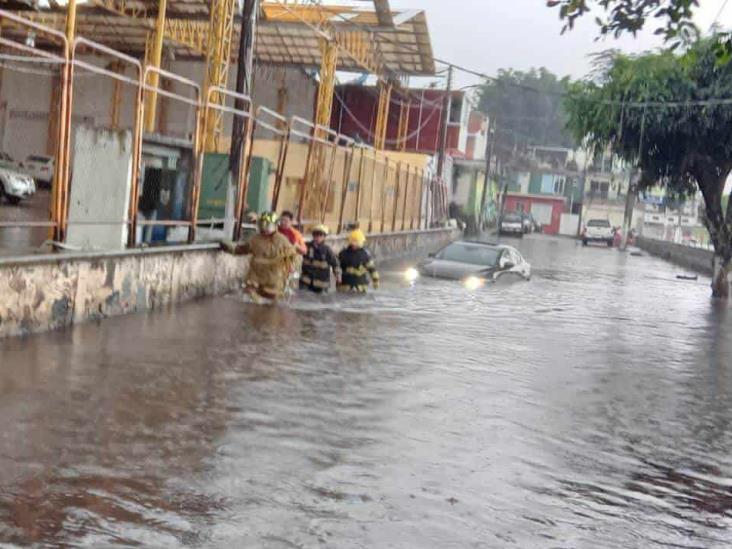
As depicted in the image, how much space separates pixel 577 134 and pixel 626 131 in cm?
176

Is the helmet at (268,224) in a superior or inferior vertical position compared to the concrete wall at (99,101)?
inferior

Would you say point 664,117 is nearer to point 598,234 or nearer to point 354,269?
point 354,269

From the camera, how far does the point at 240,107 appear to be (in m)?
16.6

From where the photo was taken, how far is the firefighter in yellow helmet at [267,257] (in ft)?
45.3

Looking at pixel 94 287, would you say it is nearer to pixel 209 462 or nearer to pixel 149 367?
pixel 149 367

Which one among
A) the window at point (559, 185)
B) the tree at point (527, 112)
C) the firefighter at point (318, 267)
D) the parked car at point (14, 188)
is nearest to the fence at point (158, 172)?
the parked car at point (14, 188)

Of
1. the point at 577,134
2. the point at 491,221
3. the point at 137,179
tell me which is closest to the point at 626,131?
the point at 577,134

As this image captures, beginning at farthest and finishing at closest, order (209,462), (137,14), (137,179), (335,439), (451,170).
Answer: (451,170) < (137,14) < (137,179) < (335,439) < (209,462)

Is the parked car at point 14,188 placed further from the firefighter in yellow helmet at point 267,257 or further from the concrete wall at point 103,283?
the firefighter in yellow helmet at point 267,257

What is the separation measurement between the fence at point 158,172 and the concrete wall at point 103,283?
37 cm

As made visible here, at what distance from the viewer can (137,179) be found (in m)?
11.8

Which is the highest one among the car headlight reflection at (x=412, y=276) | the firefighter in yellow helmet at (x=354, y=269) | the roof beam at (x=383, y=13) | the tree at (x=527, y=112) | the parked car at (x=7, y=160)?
the tree at (x=527, y=112)

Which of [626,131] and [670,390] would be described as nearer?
[670,390]

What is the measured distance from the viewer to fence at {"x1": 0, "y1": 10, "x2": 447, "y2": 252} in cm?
1032
